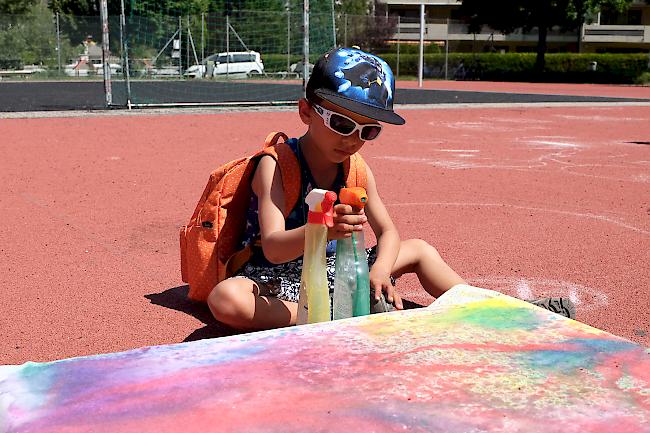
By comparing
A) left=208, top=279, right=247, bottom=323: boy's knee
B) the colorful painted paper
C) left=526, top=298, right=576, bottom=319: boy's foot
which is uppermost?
the colorful painted paper

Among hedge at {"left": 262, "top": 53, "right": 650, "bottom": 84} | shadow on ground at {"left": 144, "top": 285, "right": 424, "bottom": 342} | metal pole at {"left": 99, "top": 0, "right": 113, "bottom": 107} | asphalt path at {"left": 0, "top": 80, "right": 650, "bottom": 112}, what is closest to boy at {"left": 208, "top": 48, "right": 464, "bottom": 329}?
shadow on ground at {"left": 144, "top": 285, "right": 424, "bottom": 342}

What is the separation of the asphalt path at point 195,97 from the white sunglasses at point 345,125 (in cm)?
1460

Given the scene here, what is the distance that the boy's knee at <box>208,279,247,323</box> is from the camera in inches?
123

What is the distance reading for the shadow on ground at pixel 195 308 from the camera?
11.2 feet

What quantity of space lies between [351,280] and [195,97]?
68.1 ft

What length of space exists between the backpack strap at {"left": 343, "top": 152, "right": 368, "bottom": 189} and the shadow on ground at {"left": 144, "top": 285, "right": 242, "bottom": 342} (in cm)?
74

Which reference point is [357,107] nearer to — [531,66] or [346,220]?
[346,220]

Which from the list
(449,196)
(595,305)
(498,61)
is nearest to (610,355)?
(595,305)

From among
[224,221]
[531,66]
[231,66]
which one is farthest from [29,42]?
[224,221]

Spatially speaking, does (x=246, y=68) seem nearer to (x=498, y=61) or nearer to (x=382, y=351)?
(x=498, y=61)

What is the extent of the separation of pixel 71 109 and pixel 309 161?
1445 centimetres

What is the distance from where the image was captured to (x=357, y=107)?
2797 millimetres

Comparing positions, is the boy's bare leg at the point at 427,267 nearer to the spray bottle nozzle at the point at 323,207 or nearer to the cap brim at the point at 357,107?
the cap brim at the point at 357,107

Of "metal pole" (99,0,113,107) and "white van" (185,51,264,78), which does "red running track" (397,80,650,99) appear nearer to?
"white van" (185,51,264,78)
